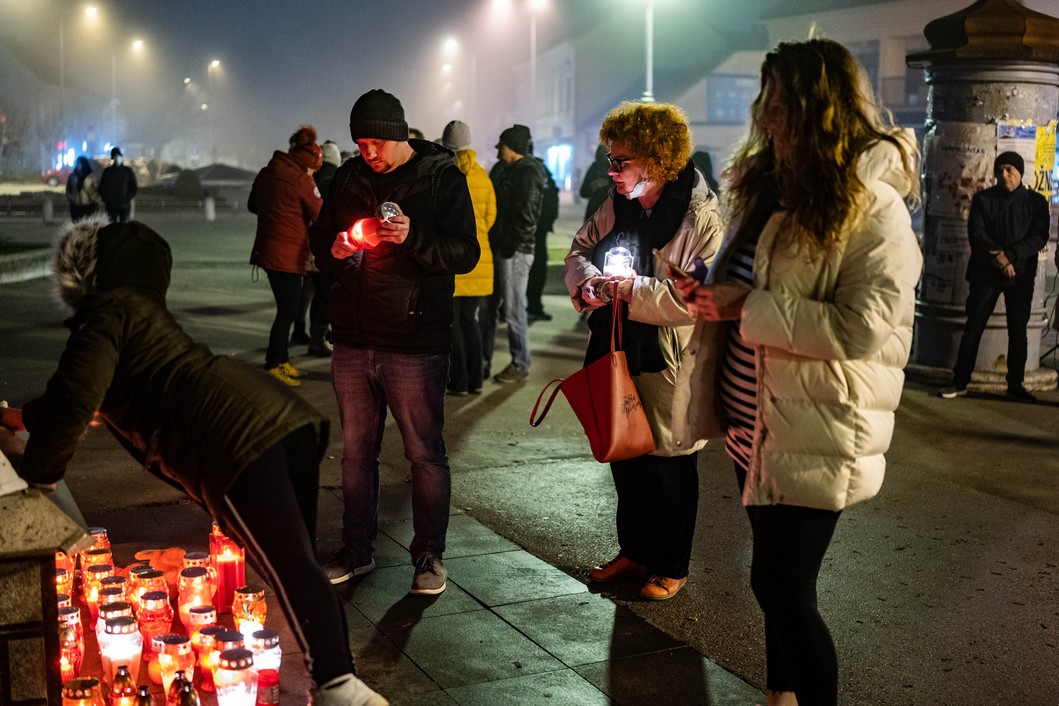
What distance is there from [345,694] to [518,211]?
6850mm

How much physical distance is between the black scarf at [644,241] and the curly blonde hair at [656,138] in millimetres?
72

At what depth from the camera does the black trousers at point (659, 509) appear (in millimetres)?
4992

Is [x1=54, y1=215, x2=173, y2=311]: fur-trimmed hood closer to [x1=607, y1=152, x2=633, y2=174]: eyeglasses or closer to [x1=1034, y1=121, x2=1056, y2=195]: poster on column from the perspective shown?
[x1=607, y1=152, x2=633, y2=174]: eyeglasses

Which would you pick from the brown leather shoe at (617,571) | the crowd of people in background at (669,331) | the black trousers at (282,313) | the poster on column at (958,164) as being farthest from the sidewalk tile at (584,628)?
the poster on column at (958,164)

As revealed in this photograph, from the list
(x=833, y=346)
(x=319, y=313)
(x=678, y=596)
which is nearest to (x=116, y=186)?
(x=319, y=313)

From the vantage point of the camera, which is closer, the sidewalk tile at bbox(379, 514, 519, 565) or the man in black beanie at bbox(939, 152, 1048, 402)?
the sidewalk tile at bbox(379, 514, 519, 565)

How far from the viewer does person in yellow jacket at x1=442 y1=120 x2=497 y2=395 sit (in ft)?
29.6

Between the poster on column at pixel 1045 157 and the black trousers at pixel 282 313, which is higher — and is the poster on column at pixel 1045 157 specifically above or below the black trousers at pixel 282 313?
above

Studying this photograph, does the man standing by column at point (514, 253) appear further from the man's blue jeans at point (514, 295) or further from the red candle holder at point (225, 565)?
the red candle holder at point (225, 565)

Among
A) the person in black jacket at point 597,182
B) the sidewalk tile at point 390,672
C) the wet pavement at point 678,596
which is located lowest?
the wet pavement at point 678,596

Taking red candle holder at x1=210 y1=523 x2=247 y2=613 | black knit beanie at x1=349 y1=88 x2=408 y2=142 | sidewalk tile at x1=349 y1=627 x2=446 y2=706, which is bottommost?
sidewalk tile at x1=349 y1=627 x2=446 y2=706

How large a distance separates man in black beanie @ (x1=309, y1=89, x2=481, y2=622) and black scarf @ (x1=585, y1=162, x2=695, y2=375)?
64 cm

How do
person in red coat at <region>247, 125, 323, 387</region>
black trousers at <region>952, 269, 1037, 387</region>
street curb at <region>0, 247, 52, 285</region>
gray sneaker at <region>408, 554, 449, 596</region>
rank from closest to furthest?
gray sneaker at <region>408, 554, 449, 596</region> < black trousers at <region>952, 269, 1037, 387</region> < person in red coat at <region>247, 125, 323, 387</region> < street curb at <region>0, 247, 52, 285</region>

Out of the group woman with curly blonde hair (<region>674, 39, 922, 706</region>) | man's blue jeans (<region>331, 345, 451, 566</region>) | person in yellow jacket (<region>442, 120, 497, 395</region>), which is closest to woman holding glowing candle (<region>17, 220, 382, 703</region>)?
woman with curly blonde hair (<region>674, 39, 922, 706</region>)
